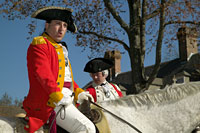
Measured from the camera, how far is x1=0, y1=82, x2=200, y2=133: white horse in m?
3.18

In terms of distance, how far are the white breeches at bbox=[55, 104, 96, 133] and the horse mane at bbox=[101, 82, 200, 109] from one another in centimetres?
50

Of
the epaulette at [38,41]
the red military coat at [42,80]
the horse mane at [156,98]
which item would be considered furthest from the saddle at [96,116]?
the epaulette at [38,41]

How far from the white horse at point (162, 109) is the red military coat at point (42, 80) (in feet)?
2.24

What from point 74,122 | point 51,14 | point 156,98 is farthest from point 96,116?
point 51,14

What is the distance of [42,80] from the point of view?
279 centimetres

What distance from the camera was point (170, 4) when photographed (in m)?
9.93

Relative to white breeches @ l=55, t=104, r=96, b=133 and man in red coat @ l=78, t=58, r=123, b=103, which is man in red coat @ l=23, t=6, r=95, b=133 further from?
man in red coat @ l=78, t=58, r=123, b=103

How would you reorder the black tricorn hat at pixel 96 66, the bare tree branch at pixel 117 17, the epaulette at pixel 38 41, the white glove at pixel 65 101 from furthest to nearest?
the bare tree branch at pixel 117 17
the black tricorn hat at pixel 96 66
the epaulette at pixel 38 41
the white glove at pixel 65 101

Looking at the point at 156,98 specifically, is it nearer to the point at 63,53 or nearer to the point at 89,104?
the point at 89,104

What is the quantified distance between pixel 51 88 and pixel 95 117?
0.62m

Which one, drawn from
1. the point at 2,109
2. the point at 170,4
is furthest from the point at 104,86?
the point at 170,4

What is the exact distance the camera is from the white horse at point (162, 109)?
3182 mm

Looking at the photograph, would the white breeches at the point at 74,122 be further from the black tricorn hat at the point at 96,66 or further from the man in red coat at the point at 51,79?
the black tricorn hat at the point at 96,66

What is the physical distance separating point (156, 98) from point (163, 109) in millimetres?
161
